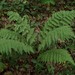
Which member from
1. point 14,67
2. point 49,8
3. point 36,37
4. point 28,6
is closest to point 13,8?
point 28,6

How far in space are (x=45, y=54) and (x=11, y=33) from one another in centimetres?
94

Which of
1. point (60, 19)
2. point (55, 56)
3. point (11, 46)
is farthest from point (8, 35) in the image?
point (60, 19)

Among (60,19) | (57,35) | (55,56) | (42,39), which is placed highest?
(60,19)

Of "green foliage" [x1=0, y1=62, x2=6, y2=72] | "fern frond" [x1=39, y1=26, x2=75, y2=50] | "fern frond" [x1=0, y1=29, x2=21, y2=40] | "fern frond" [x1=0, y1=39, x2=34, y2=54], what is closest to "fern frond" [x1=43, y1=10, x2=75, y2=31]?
"fern frond" [x1=39, y1=26, x2=75, y2=50]

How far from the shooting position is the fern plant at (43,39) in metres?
5.04

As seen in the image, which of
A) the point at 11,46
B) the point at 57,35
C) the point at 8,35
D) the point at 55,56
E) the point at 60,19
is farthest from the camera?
the point at 60,19

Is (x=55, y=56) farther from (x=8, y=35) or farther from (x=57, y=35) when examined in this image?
(x=8, y=35)

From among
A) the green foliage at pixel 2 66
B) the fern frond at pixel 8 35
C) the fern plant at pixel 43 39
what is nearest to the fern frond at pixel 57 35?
the fern plant at pixel 43 39

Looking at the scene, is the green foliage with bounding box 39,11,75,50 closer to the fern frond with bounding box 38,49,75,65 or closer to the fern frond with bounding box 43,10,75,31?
the fern frond with bounding box 43,10,75,31

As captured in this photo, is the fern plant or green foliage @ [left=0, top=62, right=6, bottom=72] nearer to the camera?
the fern plant

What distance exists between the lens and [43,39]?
557cm

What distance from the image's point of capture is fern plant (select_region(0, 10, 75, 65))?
504 centimetres

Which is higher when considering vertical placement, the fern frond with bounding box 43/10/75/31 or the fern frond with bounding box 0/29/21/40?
the fern frond with bounding box 43/10/75/31

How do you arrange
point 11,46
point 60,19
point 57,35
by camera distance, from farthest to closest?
point 60,19 < point 57,35 < point 11,46
